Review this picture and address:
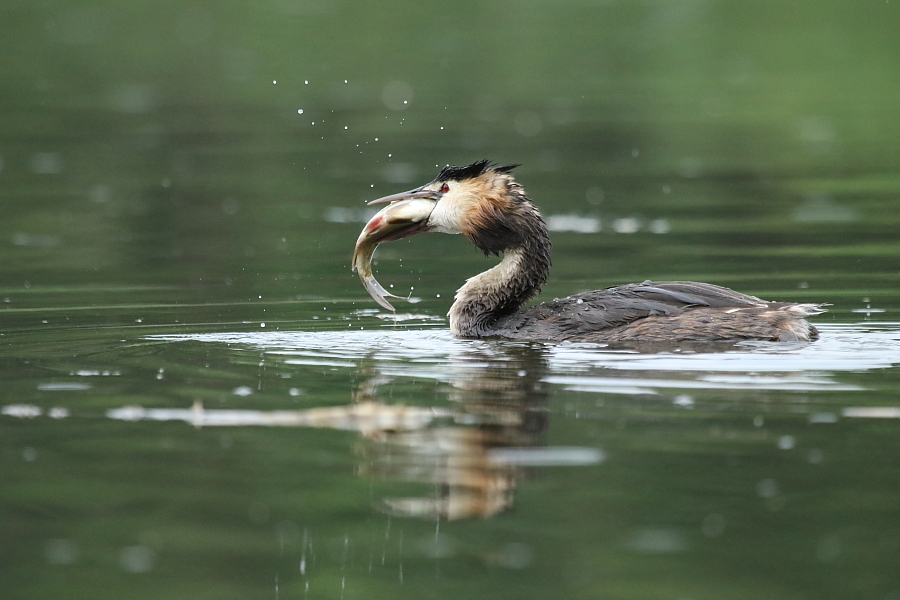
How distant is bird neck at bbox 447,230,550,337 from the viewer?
1028cm

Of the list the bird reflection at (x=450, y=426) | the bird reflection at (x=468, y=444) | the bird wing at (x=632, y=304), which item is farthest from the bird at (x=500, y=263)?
the bird reflection at (x=468, y=444)

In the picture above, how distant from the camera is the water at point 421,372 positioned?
557 centimetres

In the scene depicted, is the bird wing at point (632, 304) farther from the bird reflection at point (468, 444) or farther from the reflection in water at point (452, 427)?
the bird reflection at point (468, 444)

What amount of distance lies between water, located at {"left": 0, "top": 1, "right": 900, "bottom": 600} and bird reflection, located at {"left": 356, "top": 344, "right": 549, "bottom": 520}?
0.02 m

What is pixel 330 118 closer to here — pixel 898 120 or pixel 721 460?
pixel 898 120

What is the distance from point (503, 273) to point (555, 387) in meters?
2.49

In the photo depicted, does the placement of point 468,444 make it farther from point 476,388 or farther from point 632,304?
point 632,304

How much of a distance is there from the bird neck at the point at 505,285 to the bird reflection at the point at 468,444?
62.4 inches

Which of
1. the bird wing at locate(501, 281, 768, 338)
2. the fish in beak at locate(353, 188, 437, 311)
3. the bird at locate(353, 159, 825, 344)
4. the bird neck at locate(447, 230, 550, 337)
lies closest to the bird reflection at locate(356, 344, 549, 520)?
the bird wing at locate(501, 281, 768, 338)

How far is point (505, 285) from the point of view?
10344 millimetres

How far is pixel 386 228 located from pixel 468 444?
3.79 m

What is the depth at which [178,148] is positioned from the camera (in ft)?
74.3

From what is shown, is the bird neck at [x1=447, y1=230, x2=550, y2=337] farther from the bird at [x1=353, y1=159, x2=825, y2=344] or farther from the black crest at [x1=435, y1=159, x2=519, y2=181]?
the black crest at [x1=435, y1=159, x2=519, y2=181]

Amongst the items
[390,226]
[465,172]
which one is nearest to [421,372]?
[390,226]
